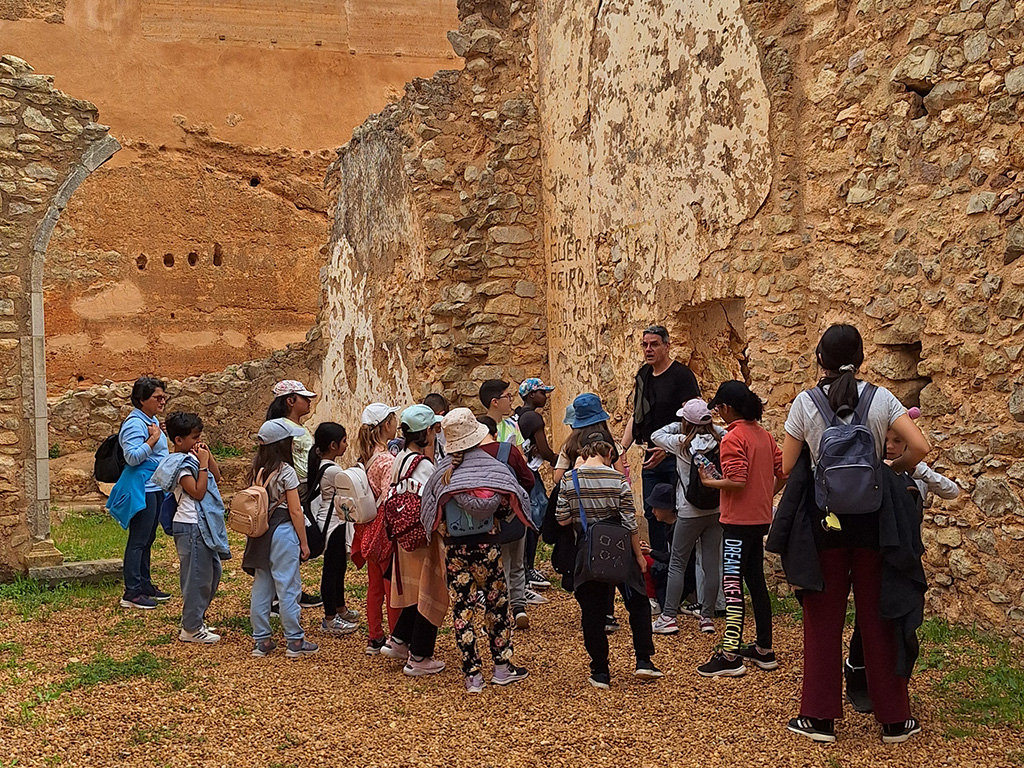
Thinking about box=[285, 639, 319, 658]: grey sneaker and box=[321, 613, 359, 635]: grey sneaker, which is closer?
box=[285, 639, 319, 658]: grey sneaker

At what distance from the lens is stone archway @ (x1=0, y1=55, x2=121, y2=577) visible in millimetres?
7934

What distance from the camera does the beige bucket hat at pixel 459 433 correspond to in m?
5.12

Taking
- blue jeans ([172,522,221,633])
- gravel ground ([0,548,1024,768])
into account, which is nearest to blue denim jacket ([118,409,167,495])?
blue jeans ([172,522,221,633])

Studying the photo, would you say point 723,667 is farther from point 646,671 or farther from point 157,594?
point 157,594

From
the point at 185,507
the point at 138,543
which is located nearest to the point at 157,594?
the point at 138,543

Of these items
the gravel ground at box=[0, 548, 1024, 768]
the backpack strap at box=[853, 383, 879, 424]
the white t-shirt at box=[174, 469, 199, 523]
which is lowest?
the gravel ground at box=[0, 548, 1024, 768]

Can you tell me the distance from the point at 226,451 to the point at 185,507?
8.23 metres

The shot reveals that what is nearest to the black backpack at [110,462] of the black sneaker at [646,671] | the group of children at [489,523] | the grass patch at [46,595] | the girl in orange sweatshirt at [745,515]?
the grass patch at [46,595]

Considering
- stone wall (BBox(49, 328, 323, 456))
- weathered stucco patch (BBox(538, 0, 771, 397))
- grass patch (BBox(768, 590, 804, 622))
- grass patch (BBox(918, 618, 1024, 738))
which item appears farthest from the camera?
stone wall (BBox(49, 328, 323, 456))

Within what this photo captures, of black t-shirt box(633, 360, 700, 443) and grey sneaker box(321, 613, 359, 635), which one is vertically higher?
black t-shirt box(633, 360, 700, 443)

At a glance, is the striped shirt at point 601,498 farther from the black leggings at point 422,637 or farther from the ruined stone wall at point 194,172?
the ruined stone wall at point 194,172

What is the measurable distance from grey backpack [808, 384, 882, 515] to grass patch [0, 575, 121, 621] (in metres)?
5.43

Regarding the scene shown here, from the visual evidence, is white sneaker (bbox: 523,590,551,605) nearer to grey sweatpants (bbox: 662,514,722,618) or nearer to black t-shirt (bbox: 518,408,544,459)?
black t-shirt (bbox: 518,408,544,459)

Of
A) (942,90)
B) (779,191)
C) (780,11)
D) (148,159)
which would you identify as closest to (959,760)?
(942,90)
